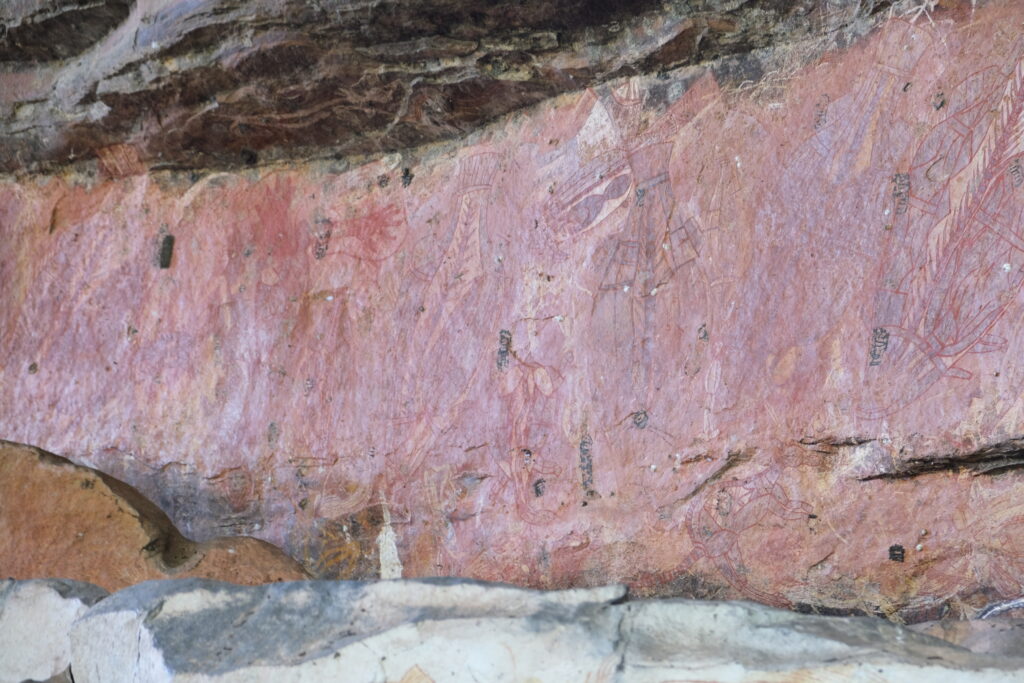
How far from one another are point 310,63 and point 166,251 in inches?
61.0

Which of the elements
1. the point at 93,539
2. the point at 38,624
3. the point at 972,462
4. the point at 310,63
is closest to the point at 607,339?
the point at 972,462

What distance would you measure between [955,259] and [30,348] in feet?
15.8

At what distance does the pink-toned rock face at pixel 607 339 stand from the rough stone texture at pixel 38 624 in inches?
58.1

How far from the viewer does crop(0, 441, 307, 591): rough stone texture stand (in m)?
4.37

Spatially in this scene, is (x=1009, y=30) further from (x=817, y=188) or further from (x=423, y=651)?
(x=423, y=651)

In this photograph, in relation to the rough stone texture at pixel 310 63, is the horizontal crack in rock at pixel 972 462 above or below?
below

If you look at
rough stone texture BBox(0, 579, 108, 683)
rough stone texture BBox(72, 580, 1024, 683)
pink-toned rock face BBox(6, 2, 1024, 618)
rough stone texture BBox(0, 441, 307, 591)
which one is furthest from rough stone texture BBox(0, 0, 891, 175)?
rough stone texture BBox(0, 579, 108, 683)

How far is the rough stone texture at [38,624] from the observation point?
3219mm

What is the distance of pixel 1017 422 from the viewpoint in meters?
3.01

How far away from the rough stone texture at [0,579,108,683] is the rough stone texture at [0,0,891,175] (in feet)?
7.99

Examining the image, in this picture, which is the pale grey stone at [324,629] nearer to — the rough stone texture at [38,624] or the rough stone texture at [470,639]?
the rough stone texture at [470,639]

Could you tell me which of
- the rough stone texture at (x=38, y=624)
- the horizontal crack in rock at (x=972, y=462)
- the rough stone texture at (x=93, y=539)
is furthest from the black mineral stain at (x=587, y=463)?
the rough stone texture at (x=38, y=624)

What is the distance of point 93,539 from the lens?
444 centimetres

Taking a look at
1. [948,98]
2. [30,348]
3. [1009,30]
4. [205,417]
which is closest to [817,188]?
[948,98]
